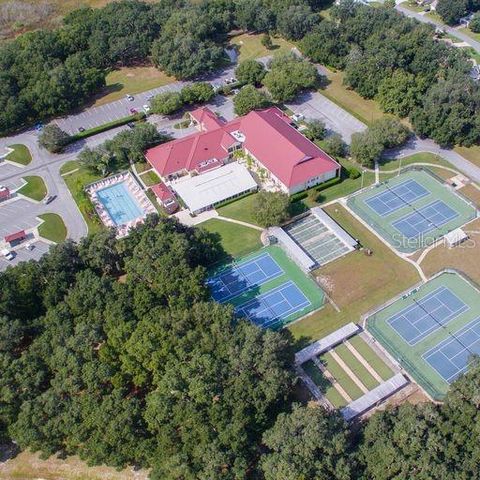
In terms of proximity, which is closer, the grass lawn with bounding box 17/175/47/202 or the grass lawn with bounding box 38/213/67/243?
the grass lawn with bounding box 38/213/67/243

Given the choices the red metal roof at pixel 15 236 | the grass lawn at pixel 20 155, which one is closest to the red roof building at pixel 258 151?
the red metal roof at pixel 15 236

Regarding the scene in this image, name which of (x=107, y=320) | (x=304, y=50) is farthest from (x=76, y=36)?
(x=107, y=320)

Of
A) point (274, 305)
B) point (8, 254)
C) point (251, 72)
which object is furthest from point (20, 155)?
point (274, 305)

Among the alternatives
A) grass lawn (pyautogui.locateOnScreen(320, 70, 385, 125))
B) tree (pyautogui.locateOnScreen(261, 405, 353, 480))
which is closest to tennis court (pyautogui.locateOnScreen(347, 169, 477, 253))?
grass lawn (pyautogui.locateOnScreen(320, 70, 385, 125))

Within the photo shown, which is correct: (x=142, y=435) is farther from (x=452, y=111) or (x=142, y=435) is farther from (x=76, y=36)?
(x=76, y=36)

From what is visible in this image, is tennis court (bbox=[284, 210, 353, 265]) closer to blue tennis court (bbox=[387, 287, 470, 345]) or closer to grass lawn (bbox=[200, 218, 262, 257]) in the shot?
grass lawn (bbox=[200, 218, 262, 257])

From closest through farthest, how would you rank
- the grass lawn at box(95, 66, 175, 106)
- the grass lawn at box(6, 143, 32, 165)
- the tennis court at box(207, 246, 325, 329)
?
the tennis court at box(207, 246, 325, 329) → the grass lawn at box(6, 143, 32, 165) → the grass lawn at box(95, 66, 175, 106)

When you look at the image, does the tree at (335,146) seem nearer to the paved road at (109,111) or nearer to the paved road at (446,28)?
the paved road at (109,111)

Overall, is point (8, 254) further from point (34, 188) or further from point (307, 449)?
point (307, 449)
